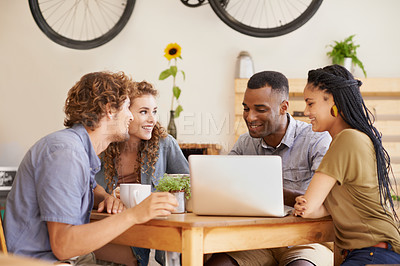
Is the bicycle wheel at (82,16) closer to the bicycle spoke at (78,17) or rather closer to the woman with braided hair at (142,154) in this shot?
the bicycle spoke at (78,17)

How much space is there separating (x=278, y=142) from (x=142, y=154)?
646 mm

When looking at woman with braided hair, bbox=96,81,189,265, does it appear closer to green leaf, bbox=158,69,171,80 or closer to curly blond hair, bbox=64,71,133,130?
curly blond hair, bbox=64,71,133,130

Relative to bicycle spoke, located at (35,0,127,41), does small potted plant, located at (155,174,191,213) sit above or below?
below

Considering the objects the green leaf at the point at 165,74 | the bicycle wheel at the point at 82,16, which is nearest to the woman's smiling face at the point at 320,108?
the green leaf at the point at 165,74

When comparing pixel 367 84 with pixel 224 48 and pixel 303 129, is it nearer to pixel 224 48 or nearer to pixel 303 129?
pixel 224 48

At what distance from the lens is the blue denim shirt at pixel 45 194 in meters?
1.37

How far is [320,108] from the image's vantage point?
1720 mm

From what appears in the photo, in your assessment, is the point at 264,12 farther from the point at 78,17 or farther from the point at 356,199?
the point at 356,199

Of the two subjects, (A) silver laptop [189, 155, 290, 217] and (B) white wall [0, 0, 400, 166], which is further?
(B) white wall [0, 0, 400, 166]

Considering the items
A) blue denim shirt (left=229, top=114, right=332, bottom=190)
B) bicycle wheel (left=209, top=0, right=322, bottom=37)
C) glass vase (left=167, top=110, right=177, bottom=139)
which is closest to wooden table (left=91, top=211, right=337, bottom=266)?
blue denim shirt (left=229, top=114, right=332, bottom=190)

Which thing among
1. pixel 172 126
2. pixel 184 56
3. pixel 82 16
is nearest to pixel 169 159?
pixel 172 126

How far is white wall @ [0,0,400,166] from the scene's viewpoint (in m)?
4.01

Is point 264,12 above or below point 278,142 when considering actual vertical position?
above

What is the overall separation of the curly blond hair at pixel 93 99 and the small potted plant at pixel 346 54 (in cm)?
255
